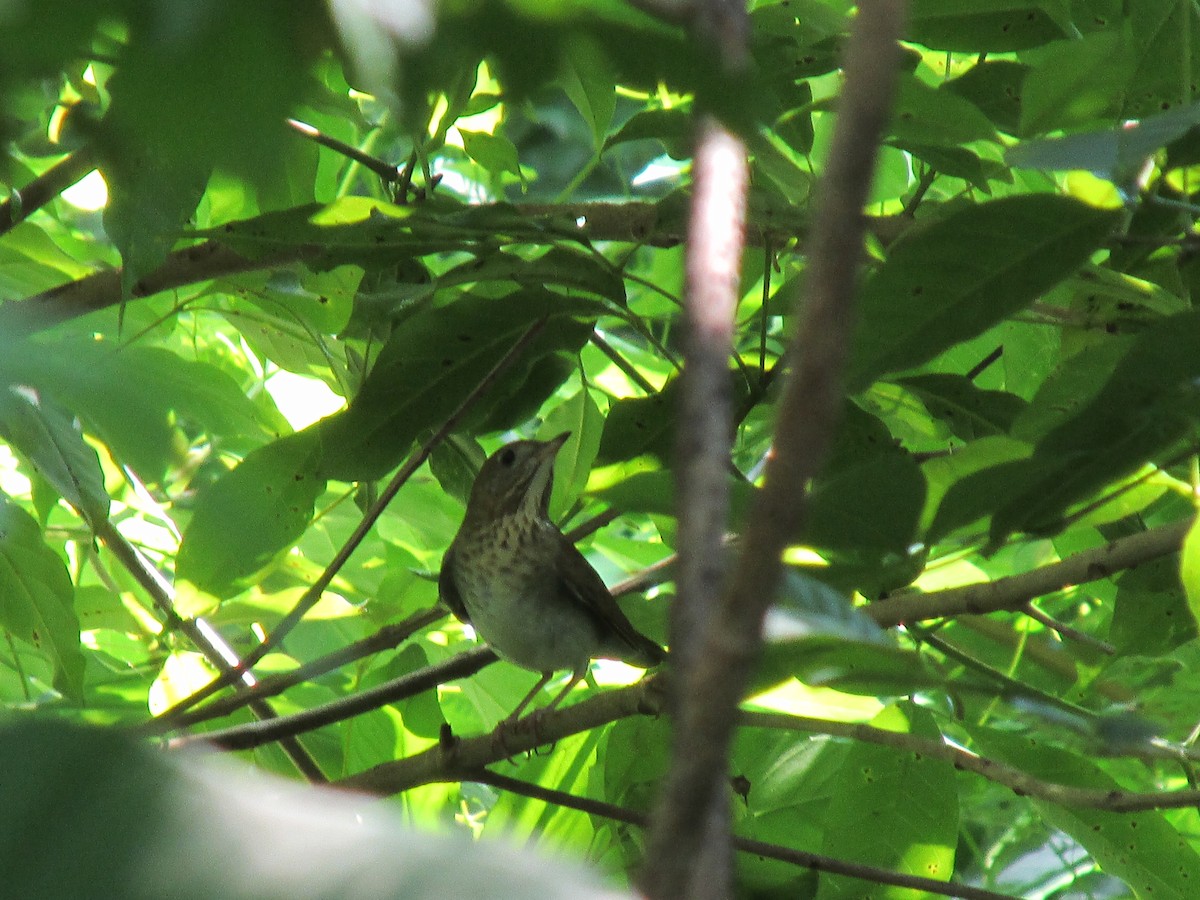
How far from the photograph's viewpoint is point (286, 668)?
8.31 ft

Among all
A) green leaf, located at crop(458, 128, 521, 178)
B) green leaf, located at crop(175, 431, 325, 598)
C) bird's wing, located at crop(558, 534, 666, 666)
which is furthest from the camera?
bird's wing, located at crop(558, 534, 666, 666)

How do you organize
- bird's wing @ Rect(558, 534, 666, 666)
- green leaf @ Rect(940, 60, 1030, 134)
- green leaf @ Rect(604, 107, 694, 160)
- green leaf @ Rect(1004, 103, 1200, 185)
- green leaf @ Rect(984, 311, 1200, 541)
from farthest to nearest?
bird's wing @ Rect(558, 534, 666, 666) → green leaf @ Rect(940, 60, 1030, 134) → green leaf @ Rect(604, 107, 694, 160) → green leaf @ Rect(984, 311, 1200, 541) → green leaf @ Rect(1004, 103, 1200, 185)

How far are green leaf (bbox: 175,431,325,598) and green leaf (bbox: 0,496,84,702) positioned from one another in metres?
0.20

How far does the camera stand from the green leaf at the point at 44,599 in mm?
1957

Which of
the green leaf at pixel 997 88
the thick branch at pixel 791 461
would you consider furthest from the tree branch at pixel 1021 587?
the thick branch at pixel 791 461

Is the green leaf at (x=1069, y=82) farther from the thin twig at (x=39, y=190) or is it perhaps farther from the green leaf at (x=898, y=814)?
the thin twig at (x=39, y=190)

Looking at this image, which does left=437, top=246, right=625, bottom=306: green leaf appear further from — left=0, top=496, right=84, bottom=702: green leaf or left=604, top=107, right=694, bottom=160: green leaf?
left=0, top=496, right=84, bottom=702: green leaf

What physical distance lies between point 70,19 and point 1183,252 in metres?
1.16

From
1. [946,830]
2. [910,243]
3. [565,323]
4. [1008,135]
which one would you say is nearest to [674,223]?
[565,323]

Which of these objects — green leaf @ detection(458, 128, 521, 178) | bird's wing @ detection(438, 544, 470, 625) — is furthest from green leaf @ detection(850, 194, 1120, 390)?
bird's wing @ detection(438, 544, 470, 625)

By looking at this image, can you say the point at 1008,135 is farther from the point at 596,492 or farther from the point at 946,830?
the point at 596,492

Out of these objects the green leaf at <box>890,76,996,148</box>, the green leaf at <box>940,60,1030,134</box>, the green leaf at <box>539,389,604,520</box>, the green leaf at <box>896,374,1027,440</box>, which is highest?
the green leaf at <box>940,60,1030,134</box>

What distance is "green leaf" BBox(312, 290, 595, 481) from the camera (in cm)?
180

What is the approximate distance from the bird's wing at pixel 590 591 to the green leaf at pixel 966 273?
1821mm
